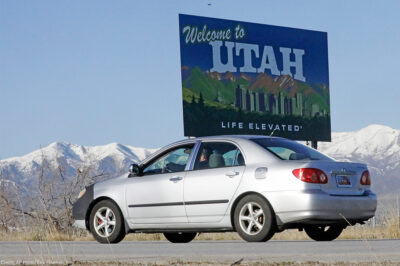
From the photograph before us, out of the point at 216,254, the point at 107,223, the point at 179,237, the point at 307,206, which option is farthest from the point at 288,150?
the point at 107,223

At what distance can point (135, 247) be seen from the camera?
48.7 ft

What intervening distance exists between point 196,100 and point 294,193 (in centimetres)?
1866

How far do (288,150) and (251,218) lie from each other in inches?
54.4

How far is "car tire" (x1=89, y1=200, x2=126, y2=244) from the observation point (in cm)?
1464

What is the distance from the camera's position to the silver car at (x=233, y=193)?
511 inches

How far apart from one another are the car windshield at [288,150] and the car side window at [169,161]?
1.17 m

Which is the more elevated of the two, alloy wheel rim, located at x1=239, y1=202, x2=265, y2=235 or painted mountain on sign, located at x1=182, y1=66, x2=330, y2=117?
painted mountain on sign, located at x1=182, y1=66, x2=330, y2=117

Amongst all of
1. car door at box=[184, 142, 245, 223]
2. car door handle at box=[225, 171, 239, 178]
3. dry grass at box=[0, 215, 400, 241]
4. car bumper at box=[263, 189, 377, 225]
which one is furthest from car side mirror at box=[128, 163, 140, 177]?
dry grass at box=[0, 215, 400, 241]

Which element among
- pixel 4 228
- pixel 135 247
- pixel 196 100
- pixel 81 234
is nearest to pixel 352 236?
pixel 135 247

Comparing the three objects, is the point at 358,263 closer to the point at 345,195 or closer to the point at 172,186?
the point at 345,195

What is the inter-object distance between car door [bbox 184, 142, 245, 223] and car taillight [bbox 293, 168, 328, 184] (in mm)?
865

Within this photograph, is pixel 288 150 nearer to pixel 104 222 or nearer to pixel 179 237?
pixel 179 237

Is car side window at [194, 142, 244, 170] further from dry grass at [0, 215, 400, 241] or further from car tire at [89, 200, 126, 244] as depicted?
dry grass at [0, 215, 400, 241]

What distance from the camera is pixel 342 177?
13.3m
